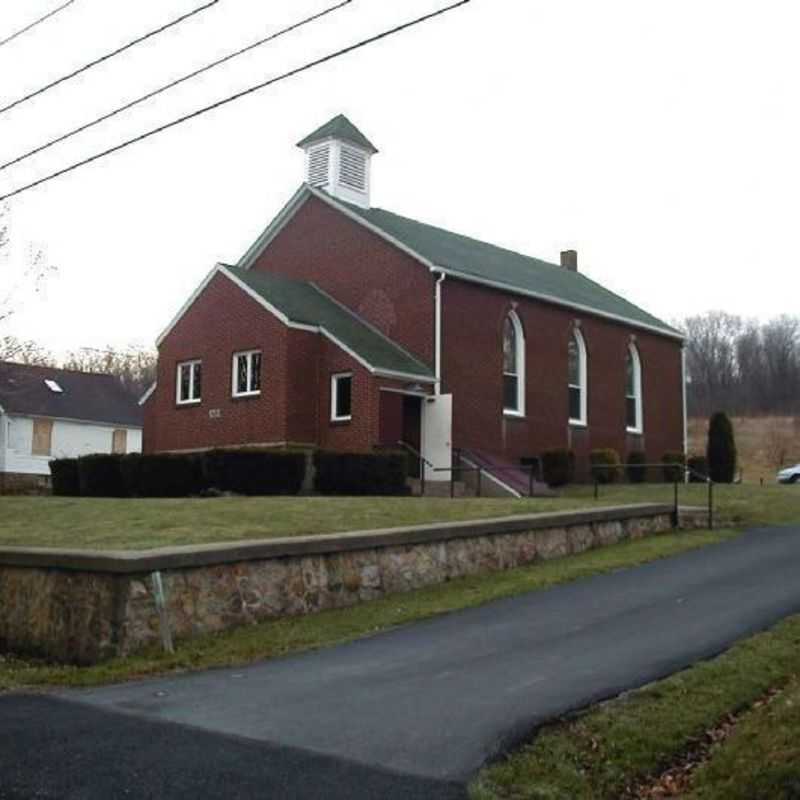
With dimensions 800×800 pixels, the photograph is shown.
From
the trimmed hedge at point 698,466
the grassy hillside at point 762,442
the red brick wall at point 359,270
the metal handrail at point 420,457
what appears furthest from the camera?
the grassy hillside at point 762,442

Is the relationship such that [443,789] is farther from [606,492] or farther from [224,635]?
[606,492]

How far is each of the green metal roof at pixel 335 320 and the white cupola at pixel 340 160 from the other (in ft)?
11.3

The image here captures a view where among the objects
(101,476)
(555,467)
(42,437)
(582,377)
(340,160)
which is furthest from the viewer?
(42,437)

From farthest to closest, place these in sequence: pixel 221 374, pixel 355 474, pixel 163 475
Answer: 1. pixel 221 374
2. pixel 163 475
3. pixel 355 474

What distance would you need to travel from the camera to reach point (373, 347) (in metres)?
26.8

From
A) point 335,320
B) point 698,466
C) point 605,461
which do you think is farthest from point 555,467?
point 335,320

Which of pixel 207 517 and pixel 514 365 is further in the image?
pixel 514 365

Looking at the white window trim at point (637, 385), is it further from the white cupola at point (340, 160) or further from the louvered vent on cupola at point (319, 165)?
the louvered vent on cupola at point (319, 165)

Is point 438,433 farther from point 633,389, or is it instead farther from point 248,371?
point 633,389

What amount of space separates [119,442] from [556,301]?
2988 cm

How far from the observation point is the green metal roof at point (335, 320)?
26141 mm

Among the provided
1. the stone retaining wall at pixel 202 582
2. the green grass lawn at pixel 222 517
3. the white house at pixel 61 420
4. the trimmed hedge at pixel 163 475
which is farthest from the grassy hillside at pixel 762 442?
the stone retaining wall at pixel 202 582

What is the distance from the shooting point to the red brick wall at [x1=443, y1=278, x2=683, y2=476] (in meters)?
27.8

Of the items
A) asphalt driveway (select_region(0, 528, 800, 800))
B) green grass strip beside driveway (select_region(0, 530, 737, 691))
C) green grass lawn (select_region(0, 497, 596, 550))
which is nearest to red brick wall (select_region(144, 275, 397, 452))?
green grass lawn (select_region(0, 497, 596, 550))
